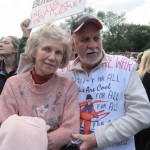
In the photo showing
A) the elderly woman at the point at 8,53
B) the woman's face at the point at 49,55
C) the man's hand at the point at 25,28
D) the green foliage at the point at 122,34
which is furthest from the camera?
the green foliage at the point at 122,34

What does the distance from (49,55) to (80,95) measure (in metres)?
0.37

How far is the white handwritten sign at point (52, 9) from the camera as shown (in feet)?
8.90

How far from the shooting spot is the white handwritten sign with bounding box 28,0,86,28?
8.90 feet

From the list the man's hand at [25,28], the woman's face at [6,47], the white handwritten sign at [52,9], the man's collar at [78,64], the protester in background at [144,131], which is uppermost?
the white handwritten sign at [52,9]

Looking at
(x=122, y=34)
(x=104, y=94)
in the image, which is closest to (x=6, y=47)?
(x=104, y=94)

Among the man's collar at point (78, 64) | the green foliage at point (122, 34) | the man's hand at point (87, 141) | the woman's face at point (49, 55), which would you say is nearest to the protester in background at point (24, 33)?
the man's collar at point (78, 64)

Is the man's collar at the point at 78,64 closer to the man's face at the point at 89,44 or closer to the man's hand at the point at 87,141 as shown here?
the man's face at the point at 89,44

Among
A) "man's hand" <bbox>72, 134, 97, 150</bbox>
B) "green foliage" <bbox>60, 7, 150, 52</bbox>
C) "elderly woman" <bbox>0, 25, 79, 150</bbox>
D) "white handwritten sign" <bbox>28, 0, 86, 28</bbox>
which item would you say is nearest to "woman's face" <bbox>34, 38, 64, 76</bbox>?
"elderly woman" <bbox>0, 25, 79, 150</bbox>

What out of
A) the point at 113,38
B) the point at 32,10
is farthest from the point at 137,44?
the point at 32,10

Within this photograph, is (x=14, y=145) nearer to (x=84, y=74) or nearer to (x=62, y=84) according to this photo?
(x=62, y=84)

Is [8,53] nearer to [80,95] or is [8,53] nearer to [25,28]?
[25,28]

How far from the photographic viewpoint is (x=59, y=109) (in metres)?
2.00

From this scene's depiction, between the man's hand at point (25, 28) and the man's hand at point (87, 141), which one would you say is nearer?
the man's hand at point (87, 141)

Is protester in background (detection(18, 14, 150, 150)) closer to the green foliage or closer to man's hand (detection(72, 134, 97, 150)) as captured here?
man's hand (detection(72, 134, 97, 150))
